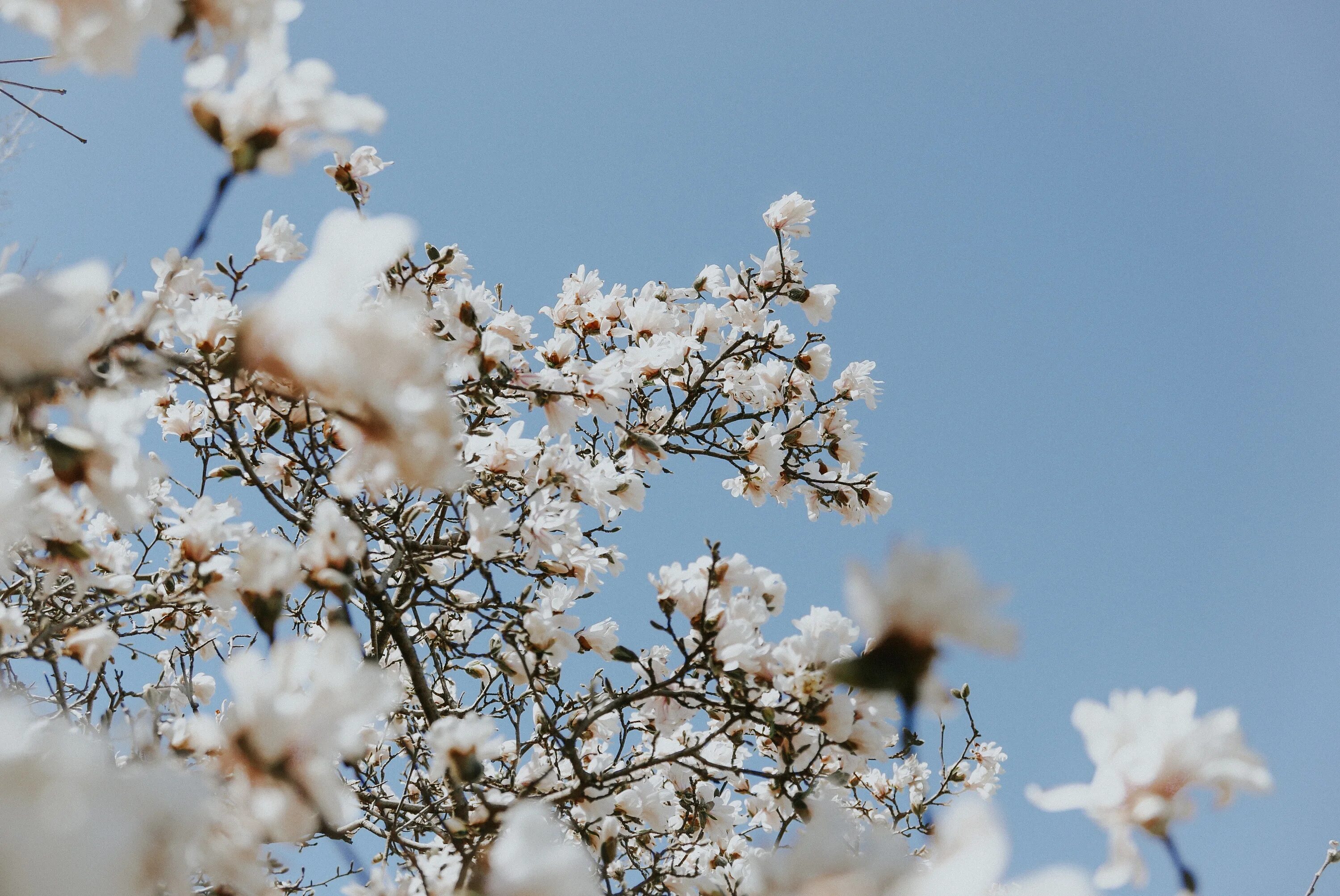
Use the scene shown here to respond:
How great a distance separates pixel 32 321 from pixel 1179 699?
48.1 inches

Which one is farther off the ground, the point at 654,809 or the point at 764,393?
the point at 764,393

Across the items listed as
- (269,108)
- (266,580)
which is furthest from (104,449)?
(269,108)

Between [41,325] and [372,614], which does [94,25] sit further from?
[372,614]

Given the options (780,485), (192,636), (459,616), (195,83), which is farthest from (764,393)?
(195,83)

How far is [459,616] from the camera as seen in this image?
2492 millimetres

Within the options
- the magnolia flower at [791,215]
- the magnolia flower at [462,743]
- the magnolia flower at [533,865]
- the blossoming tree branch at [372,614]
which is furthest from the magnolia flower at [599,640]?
the magnolia flower at [791,215]

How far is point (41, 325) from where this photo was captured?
70 cm

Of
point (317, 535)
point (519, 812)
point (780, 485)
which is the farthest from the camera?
point (780, 485)

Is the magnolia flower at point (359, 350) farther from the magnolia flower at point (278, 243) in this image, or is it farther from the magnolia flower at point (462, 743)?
the magnolia flower at point (278, 243)

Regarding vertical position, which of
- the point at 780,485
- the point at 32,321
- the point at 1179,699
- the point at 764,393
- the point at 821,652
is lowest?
the point at 1179,699

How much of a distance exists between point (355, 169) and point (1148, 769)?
228 cm

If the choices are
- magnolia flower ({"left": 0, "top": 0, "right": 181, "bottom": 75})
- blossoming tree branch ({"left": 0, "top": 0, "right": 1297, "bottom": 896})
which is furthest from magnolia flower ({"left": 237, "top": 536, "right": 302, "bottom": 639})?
magnolia flower ({"left": 0, "top": 0, "right": 181, "bottom": 75})

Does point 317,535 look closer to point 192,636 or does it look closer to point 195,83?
point 195,83

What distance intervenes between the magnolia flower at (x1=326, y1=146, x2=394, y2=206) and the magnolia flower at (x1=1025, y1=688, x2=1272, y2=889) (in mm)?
2152
